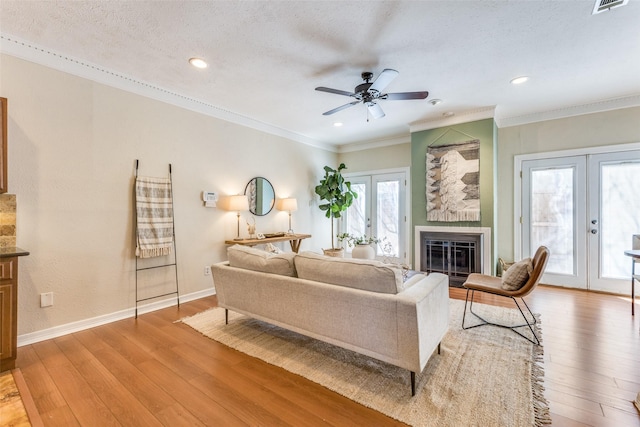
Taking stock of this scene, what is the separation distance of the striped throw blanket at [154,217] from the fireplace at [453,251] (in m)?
4.03

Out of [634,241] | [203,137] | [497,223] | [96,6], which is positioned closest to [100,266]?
[203,137]

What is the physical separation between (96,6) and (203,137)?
199 centimetres

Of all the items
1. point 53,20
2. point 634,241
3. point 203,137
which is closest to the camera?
point 53,20

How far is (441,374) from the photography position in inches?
81.0

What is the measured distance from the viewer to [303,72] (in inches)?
123

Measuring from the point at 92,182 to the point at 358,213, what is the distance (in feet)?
15.9

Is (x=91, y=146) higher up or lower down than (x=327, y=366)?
higher up

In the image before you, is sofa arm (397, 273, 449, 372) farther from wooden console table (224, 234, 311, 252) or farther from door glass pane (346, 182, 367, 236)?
door glass pane (346, 182, 367, 236)

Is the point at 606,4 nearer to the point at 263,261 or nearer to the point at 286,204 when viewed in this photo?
the point at 263,261

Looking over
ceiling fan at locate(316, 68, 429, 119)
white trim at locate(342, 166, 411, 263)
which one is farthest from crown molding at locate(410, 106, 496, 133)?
ceiling fan at locate(316, 68, 429, 119)

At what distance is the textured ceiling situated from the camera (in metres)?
2.16

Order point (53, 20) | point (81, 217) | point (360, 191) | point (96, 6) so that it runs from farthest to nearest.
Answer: point (360, 191), point (81, 217), point (53, 20), point (96, 6)

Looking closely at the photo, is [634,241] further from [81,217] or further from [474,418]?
[81,217]

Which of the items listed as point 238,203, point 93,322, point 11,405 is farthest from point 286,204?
point 11,405
